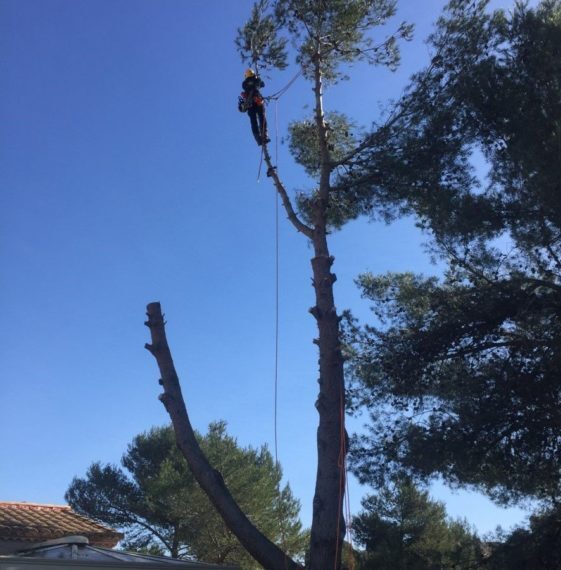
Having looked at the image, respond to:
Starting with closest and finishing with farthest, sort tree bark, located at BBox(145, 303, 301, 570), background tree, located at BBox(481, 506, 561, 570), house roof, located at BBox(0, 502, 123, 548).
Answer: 1. tree bark, located at BBox(145, 303, 301, 570)
2. background tree, located at BBox(481, 506, 561, 570)
3. house roof, located at BBox(0, 502, 123, 548)

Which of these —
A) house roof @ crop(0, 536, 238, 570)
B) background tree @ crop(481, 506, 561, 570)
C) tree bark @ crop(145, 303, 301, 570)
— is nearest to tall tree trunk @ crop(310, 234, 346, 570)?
tree bark @ crop(145, 303, 301, 570)

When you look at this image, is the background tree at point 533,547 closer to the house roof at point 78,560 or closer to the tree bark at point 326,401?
the tree bark at point 326,401

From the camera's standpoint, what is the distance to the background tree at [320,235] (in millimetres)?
7527

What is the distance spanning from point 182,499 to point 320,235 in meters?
11.5

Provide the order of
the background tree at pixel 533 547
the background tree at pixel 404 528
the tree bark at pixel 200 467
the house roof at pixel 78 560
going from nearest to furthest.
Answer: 1. the house roof at pixel 78 560
2. the tree bark at pixel 200 467
3. the background tree at pixel 533 547
4. the background tree at pixel 404 528

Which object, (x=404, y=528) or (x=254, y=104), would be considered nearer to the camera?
(x=254, y=104)

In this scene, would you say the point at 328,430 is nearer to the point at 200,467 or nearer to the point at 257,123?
the point at 200,467

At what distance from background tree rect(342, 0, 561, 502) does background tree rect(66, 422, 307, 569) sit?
8679 millimetres

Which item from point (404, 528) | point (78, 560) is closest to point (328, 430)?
point (78, 560)

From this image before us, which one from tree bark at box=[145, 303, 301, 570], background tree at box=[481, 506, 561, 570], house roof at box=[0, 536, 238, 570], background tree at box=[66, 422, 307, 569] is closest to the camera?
house roof at box=[0, 536, 238, 570]

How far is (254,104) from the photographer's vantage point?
9430mm

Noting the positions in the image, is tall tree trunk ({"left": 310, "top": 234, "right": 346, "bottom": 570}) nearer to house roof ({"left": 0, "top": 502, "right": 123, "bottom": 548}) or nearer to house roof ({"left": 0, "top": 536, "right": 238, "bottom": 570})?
A: house roof ({"left": 0, "top": 536, "right": 238, "bottom": 570})

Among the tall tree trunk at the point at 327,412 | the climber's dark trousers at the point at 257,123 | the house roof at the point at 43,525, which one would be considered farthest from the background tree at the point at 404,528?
the climber's dark trousers at the point at 257,123

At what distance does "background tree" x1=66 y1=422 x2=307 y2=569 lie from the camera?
18.6m
